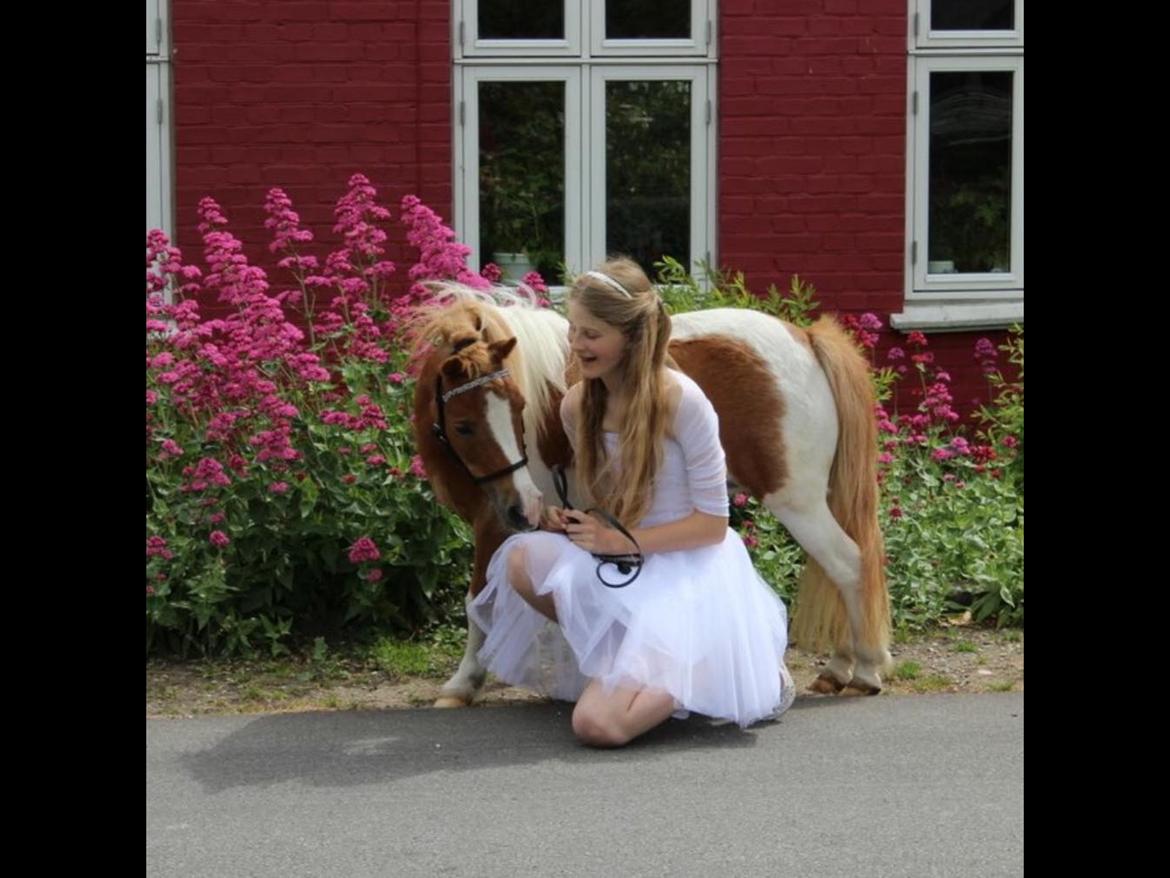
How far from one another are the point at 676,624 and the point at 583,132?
15.2 feet

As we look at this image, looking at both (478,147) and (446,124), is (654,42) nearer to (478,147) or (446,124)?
(478,147)

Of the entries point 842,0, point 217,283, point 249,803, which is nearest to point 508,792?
point 249,803

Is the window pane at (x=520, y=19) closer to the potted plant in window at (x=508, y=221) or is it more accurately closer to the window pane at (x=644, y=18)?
the window pane at (x=644, y=18)

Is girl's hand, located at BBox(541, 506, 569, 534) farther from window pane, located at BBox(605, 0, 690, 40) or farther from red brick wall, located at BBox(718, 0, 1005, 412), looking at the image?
window pane, located at BBox(605, 0, 690, 40)

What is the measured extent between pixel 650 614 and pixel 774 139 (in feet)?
15.2

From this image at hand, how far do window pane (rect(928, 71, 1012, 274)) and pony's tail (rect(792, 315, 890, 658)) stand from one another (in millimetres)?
3712

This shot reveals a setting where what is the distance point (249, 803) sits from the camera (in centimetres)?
475

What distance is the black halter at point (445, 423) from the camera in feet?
17.7

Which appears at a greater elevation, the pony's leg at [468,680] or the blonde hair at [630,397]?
the blonde hair at [630,397]

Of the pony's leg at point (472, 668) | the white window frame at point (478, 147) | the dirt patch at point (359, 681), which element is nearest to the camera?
the pony's leg at point (472, 668)

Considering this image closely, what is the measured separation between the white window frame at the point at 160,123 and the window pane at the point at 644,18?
2.33 metres

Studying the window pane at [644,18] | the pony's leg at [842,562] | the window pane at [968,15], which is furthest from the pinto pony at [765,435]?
the window pane at [968,15]

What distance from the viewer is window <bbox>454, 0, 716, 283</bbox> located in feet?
30.3

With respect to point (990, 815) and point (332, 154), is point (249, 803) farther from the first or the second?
point (332, 154)
